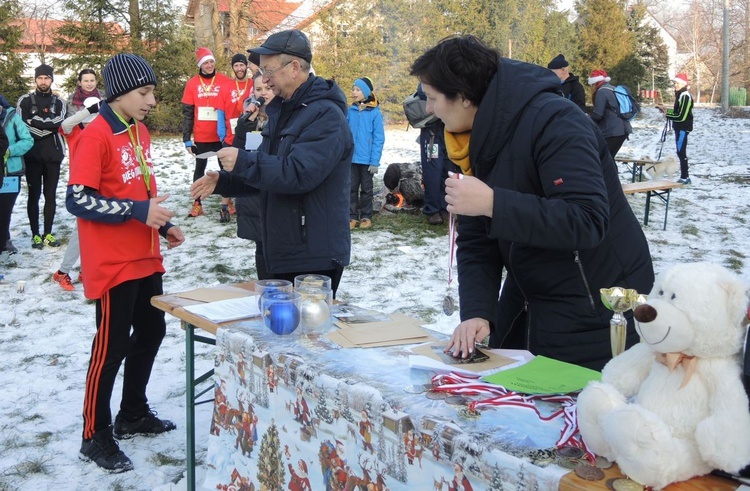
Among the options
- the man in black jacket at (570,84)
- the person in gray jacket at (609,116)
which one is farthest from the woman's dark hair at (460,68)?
the man in black jacket at (570,84)

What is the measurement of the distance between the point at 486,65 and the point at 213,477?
5.34 ft

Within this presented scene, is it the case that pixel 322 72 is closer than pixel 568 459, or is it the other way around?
pixel 568 459

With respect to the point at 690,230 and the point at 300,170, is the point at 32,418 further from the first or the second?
the point at 690,230

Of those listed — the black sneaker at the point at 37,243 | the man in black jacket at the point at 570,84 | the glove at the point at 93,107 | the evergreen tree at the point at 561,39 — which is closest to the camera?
the glove at the point at 93,107

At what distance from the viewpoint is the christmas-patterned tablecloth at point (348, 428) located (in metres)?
1.48

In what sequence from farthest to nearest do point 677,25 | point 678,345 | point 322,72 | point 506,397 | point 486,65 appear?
1. point 677,25
2. point 322,72
3. point 486,65
4. point 506,397
5. point 678,345

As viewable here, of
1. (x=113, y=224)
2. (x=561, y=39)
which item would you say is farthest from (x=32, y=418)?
(x=561, y=39)

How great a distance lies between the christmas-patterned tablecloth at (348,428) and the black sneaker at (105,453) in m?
0.90

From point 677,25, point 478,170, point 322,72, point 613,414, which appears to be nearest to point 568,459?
point 613,414

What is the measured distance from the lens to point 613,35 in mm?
28422

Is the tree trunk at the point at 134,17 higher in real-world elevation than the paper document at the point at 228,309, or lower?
higher

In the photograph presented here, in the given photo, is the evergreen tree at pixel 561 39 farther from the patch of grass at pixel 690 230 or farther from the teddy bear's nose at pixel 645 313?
the teddy bear's nose at pixel 645 313

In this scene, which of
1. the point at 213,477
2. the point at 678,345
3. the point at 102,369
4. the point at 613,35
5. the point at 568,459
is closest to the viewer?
the point at 678,345

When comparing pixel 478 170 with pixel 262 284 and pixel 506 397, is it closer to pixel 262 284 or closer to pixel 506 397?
pixel 506 397
